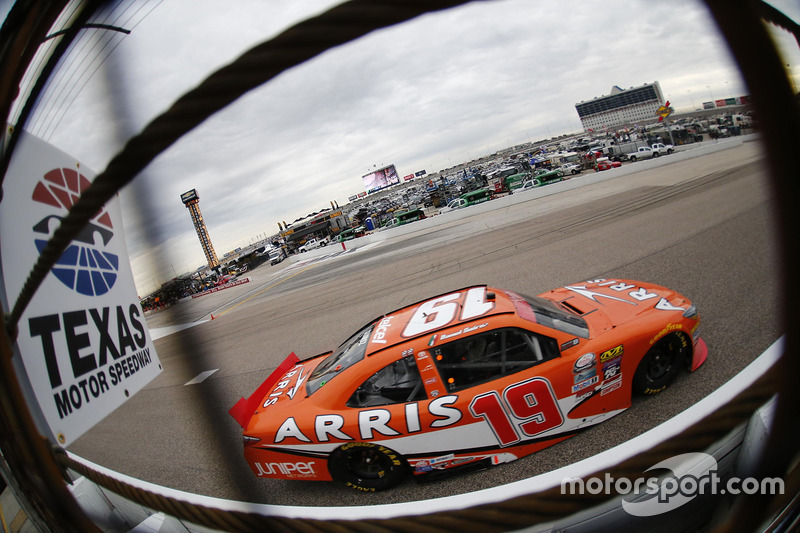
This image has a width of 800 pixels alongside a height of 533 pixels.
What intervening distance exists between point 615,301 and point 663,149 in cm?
2947

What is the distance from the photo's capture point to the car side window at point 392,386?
9.48ft

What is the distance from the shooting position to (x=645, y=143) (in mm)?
31828

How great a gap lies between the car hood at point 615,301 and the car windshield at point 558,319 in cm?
9

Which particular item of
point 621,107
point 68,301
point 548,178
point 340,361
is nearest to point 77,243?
point 68,301

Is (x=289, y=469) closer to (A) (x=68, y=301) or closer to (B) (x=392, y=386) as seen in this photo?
(B) (x=392, y=386)

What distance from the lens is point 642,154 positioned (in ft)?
98.3

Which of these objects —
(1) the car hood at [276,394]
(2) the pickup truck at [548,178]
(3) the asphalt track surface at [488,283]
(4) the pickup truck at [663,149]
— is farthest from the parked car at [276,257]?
(1) the car hood at [276,394]

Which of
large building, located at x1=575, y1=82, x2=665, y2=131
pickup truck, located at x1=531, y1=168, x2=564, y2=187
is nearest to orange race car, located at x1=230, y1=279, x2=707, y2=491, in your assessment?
pickup truck, located at x1=531, y1=168, x2=564, y2=187

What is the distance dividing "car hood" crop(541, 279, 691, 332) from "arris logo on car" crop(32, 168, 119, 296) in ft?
10.2

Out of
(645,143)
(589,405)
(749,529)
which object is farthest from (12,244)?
(645,143)

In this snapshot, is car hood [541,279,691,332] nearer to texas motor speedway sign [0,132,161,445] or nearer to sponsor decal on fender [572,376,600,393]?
sponsor decal on fender [572,376,600,393]

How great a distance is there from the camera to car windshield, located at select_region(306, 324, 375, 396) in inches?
125

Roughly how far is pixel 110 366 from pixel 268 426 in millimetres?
1872

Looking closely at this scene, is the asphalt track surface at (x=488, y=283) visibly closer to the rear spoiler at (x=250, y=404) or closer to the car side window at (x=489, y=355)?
the rear spoiler at (x=250, y=404)
